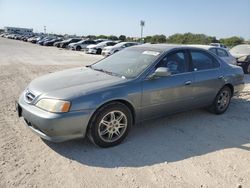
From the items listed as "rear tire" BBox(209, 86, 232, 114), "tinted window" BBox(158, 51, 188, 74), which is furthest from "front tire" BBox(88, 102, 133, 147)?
"rear tire" BBox(209, 86, 232, 114)

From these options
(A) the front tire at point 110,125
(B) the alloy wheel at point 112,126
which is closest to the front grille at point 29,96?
(A) the front tire at point 110,125

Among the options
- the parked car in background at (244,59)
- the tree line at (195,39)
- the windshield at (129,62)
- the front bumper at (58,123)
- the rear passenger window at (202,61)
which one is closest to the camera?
the front bumper at (58,123)

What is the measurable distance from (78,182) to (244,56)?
39.4 ft

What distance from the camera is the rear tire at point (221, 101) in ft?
19.0

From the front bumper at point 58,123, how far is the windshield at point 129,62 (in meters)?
1.14

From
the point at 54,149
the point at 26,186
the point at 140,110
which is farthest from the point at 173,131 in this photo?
the point at 26,186

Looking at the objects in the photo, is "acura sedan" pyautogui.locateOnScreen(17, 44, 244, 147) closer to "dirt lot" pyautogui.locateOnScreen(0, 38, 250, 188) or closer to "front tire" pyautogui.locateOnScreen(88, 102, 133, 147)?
"front tire" pyautogui.locateOnScreen(88, 102, 133, 147)

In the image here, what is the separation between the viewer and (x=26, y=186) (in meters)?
3.07

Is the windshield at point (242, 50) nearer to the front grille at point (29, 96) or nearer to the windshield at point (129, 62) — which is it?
the windshield at point (129, 62)

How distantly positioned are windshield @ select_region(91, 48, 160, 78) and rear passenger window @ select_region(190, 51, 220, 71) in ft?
3.02

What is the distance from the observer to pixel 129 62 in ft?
15.9

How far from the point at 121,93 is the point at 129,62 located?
0.98 metres

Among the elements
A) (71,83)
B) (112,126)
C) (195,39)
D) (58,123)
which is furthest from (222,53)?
(195,39)

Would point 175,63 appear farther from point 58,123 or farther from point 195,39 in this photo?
point 195,39
